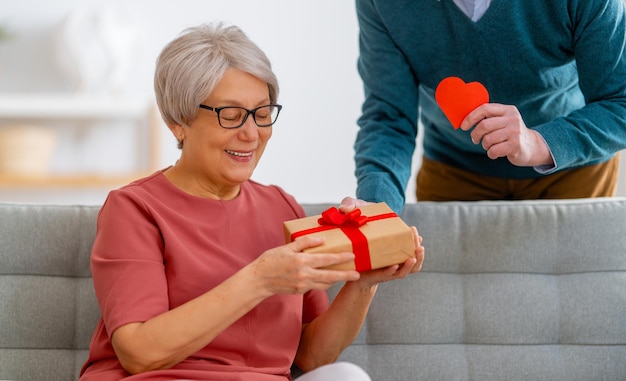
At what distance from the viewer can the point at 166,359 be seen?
4.84 feet

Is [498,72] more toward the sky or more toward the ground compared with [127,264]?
more toward the sky

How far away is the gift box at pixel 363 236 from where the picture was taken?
1.47 metres

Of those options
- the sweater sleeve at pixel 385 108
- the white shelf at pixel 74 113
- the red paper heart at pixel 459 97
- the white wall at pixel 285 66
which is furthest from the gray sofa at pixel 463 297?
the white wall at pixel 285 66

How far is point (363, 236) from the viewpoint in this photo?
148 cm

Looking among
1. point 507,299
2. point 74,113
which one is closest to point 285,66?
point 74,113

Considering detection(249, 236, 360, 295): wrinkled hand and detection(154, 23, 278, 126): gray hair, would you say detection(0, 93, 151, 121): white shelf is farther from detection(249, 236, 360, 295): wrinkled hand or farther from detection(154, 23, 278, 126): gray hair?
detection(249, 236, 360, 295): wrinkled hand

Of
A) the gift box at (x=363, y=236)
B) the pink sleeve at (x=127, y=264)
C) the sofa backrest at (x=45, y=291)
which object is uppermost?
the gift box at (x=363, y=236)

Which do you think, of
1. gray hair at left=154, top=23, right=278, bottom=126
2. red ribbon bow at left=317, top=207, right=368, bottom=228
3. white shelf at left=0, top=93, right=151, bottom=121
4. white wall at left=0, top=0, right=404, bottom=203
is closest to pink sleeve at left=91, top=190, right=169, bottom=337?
gray hair at left=154, top=23, right=278, bottom=126

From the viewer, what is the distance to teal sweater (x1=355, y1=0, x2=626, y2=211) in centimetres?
181

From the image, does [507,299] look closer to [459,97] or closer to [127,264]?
[459,97]

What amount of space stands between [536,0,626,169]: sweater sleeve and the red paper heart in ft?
0.59

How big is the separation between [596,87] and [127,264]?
44.6 inches

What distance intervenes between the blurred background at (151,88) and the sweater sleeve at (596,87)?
2332 millimetres

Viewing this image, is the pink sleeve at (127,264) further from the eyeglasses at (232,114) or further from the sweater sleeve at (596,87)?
the sweater sleeve at (596,87)
